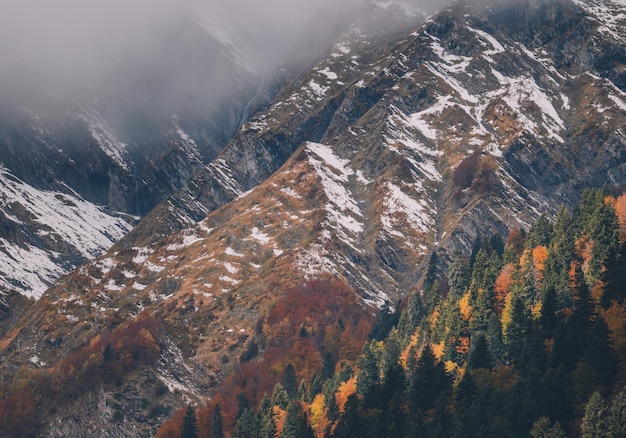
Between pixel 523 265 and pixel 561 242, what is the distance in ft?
34.7

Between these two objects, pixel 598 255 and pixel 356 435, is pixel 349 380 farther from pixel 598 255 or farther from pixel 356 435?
pixel 598 255

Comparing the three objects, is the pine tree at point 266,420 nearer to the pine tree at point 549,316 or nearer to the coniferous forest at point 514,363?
the coniferous forest at point 514,363

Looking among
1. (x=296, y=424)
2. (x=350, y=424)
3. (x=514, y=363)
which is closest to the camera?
(x=514, y=363)

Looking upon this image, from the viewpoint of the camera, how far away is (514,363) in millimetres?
153000

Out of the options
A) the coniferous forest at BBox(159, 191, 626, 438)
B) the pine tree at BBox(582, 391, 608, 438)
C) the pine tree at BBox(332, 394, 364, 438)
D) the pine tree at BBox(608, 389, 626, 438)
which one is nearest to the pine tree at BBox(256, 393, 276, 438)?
the coniferous forest at BBox(159, 191, 626, 438)

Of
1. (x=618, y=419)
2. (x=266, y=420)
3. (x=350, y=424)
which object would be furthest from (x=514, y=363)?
(x=266, y=420)

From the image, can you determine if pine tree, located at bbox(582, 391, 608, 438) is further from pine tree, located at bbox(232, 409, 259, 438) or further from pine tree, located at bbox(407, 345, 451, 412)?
pine tree, located at bbox(232, 409, 259, 438)

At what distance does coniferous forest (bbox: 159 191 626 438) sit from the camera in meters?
136

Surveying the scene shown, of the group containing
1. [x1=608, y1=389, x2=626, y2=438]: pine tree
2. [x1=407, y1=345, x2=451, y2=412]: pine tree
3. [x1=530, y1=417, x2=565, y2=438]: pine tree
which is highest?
[x1=608, y1=389, x2=626, y2=438]: pine tree

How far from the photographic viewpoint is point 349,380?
641 feet

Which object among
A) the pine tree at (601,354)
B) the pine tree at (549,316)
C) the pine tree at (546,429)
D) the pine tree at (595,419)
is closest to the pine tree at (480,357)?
the pine tree at (549,316)

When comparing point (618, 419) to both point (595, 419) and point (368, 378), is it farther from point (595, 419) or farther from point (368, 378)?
point (368, 378)

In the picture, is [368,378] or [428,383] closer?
[428,383]

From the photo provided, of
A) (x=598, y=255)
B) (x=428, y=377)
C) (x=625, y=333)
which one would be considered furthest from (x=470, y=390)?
(x=598, y=255)
